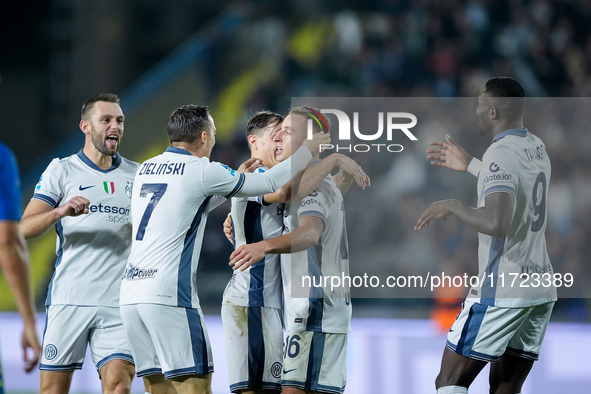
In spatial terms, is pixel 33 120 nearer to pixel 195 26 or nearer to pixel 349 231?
pixel 195 26

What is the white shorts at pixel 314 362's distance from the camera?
163 inches

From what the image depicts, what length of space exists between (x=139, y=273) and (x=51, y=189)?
1075 mm

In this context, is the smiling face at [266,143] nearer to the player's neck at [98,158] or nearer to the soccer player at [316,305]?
the soccer player at [316,305]

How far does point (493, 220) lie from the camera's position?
161 inches

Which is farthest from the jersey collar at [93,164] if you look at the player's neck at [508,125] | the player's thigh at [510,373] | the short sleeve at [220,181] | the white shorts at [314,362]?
the player's thigh at [510,373]

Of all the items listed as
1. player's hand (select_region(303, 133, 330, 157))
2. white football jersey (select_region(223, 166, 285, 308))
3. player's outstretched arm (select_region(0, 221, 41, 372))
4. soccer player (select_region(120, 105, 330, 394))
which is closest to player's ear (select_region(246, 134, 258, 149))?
white football jersey (select_region(223, 166, 285, 308))

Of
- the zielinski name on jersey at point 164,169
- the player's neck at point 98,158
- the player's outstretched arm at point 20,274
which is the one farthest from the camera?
the player's neck at point 98,158

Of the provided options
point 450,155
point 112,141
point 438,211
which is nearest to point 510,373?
Result: point 438,211

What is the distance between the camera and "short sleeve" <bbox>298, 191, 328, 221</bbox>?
416 centimetres

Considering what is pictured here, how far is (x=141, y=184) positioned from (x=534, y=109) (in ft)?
10.4

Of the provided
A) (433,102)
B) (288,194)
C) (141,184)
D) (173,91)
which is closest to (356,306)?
(433,102)

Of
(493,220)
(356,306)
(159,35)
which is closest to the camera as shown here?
(493,220)

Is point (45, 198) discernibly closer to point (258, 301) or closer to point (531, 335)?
point (258, 301)

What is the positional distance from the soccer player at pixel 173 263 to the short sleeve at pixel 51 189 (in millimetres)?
814
